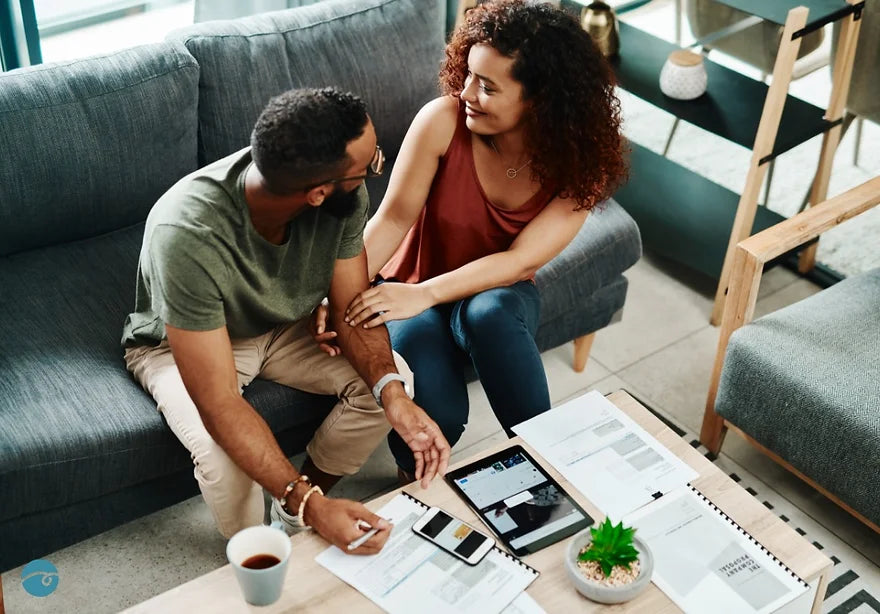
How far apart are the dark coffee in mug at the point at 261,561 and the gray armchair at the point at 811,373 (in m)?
1.18

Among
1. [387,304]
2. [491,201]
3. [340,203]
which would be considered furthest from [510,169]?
[340,203]

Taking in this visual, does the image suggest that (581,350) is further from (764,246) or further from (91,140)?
(91,140)

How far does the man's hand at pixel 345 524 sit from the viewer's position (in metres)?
1.56

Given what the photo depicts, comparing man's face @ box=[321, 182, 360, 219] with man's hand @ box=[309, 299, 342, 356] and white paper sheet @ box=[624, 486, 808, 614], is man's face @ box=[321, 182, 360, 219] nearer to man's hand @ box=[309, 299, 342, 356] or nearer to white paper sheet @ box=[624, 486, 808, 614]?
man's hand @ box=[309, 299, 342, 356]

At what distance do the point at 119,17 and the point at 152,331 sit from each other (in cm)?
197

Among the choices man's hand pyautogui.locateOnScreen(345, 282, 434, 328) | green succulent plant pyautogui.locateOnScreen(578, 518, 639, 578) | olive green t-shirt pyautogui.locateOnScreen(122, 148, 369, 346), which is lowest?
green succulent plant pyautogui.locateOnScreen(578, 518, 639, 578)

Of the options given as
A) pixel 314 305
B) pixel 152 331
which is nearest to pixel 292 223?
pixel 314 305

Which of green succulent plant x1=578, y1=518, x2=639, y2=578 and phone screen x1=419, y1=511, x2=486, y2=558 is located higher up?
green succulent plant x1=578, y1=518, x2=639, y2=578

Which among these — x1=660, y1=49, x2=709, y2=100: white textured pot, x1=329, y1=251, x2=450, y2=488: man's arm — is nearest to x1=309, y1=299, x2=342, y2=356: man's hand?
x1=329, y1=251, x2=450, y2=488: man's arm

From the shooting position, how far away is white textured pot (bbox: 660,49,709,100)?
8.86 feet

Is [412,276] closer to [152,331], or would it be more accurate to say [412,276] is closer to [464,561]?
[152,331]

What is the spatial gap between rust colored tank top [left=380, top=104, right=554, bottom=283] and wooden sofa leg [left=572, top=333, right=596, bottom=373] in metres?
0.51

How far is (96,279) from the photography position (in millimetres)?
2227

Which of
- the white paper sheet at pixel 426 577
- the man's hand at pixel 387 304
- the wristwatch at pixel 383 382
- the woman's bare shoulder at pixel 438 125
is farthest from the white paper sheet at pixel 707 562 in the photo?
the woman's bare shoulder at pixel 438 125
